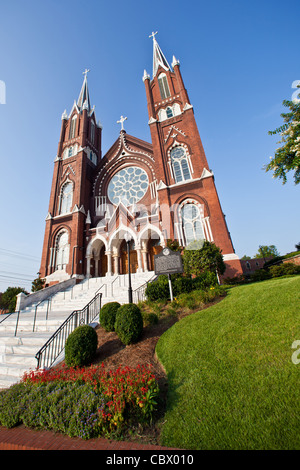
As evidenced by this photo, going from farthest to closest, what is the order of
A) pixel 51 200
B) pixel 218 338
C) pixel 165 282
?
1. pixel 51 200
2. pixel 165 282
3. pixel 218 338

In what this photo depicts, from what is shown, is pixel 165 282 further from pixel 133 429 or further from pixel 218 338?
pixel 133 429

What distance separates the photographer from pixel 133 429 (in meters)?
2.94

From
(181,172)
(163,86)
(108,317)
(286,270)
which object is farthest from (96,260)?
(163,86)

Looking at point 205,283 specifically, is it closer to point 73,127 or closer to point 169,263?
point 169,263

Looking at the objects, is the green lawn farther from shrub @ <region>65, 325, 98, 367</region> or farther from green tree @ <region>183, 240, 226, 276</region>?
green tree @ <region>183, 240, 226, 276</region>

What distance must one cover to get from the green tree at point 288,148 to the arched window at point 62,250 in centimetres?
1978

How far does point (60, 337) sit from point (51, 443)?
13.6 feet

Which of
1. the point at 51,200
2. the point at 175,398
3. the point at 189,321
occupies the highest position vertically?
the point at 51,200

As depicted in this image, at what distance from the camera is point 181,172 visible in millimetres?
20141

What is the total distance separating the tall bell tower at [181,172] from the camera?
16.7 m

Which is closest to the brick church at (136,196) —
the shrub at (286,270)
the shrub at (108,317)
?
the shrub at (286,270)

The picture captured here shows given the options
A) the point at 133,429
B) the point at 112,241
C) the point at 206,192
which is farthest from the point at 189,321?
the point at 112,241

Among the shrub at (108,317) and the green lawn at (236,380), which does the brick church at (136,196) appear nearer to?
the shrub at (108,317)

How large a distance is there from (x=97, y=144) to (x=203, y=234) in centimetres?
2341
